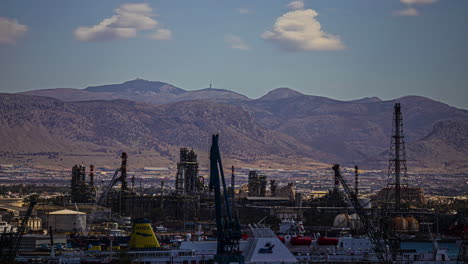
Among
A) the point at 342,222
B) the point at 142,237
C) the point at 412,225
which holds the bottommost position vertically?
the point at 412,225

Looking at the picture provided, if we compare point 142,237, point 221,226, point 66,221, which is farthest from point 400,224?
point 142,237

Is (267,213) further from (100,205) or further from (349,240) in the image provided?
(349,240)

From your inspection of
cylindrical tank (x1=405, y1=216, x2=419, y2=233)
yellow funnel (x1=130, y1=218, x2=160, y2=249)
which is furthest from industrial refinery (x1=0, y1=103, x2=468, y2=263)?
cylindrical tank (x1=405, y1=216, x2=419, y2=233)

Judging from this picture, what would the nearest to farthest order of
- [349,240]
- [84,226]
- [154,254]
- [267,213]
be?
[154,254], [349,240], [84,226], [267,213]

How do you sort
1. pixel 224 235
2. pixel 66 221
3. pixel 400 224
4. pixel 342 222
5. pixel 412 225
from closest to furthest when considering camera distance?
pixel 224 235 → pixel 66 221 → pixel 400 224 → pixel 342 222 → pixel 412 225

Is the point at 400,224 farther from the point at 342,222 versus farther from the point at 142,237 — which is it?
the point at 142,237

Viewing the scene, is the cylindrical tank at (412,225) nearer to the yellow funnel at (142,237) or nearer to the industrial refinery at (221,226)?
the industrial refinery at (221,226)

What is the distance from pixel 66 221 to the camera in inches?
5162

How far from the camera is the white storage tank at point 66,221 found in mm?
129000

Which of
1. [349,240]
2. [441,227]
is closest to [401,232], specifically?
[441,227]

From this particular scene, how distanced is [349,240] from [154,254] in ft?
56.3

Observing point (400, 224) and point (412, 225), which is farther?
point (412, 225)

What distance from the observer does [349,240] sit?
80312 millimetres

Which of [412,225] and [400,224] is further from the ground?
[400,224]
